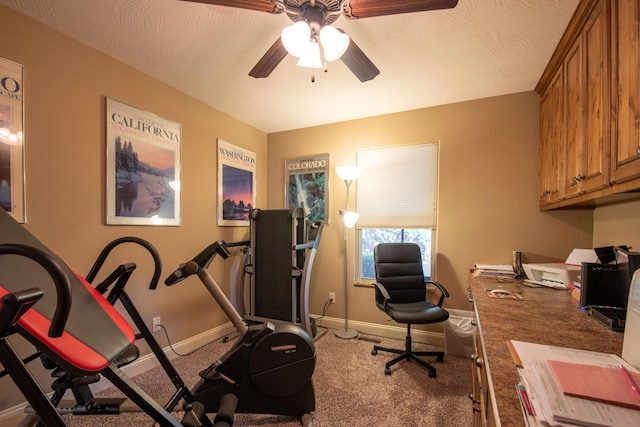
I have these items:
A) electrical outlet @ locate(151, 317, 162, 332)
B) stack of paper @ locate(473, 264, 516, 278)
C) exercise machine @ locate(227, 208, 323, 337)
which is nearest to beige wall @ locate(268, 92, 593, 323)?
stack of paper @ locate(473, 264, 516, 278)

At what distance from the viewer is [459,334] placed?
258 cm

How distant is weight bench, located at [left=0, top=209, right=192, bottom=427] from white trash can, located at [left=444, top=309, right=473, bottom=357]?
2.41 m

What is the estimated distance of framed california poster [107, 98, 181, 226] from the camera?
83.5 inches

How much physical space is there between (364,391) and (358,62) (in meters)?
2.36

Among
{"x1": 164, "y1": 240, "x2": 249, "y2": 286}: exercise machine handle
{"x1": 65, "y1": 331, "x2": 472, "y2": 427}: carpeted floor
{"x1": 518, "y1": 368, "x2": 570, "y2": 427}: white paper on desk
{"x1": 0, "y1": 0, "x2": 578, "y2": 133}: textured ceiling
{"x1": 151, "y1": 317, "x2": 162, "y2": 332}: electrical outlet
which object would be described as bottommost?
{"x1": 65, "y1": 331, "x2": 472, "y2": 427}: carpeted floor

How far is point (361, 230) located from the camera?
130 inches

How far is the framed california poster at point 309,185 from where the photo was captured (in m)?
3.47

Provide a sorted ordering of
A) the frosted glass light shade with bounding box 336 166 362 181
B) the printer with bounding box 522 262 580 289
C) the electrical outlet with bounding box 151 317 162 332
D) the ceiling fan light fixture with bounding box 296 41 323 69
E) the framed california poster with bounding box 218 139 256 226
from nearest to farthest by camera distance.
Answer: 1. the ceiling fan light fixture with bounding box 296 41 323 69
2. the printer with bounding box 522 262 580 289
3. the electrical outlet with bounding box 151 317 162 332
4. the frosted glass light shade with bounding box 336 166 362 181
5. the framed california poster with bounding box 218 139 256 226

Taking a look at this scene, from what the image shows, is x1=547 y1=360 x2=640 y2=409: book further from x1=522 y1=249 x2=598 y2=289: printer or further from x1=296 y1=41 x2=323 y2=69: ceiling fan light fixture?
x1=296 y1=41 x2=323 y2=69: ceiling fan light fixture

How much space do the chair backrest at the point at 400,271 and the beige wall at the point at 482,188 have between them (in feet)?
1.11

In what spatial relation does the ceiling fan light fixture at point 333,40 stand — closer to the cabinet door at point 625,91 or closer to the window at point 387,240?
the cabinet door at point 625,91

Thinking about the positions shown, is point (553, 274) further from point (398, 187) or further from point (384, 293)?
point (398, 187)

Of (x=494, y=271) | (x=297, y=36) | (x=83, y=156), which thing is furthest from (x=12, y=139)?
(x=494, y=271)

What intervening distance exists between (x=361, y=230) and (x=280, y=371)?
1937mm
